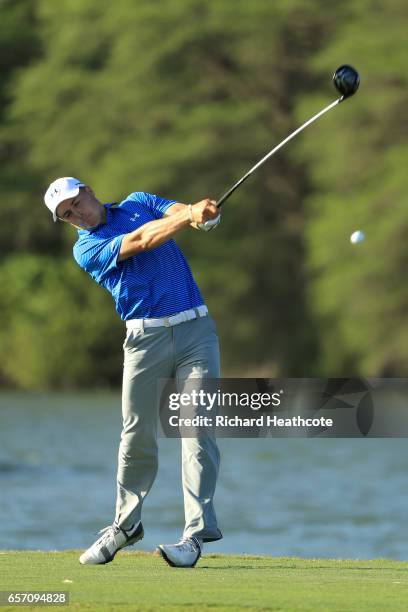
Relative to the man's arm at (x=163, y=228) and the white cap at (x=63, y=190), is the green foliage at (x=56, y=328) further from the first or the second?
the man's arm at (x=163, y=228)

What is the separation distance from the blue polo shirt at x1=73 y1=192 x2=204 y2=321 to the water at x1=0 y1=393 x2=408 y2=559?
5835 millimetres

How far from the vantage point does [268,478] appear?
23.3 meters

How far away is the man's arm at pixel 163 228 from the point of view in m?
6.85

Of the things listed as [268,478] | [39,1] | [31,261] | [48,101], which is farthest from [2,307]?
[268,478]

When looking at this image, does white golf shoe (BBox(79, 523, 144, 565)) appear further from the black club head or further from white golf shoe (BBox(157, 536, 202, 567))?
the black club head

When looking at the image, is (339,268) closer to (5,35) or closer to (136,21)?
(136,21)

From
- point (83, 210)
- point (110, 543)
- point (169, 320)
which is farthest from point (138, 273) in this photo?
point (110, 543)

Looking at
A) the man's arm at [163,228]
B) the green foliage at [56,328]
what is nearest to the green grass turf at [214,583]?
the man's arm at [163,228]

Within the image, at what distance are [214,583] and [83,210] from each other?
174cm

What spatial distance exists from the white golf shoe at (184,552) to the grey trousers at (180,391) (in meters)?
→ 0.04

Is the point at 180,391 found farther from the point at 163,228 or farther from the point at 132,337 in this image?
the point at 163,228

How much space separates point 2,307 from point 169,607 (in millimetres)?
36619

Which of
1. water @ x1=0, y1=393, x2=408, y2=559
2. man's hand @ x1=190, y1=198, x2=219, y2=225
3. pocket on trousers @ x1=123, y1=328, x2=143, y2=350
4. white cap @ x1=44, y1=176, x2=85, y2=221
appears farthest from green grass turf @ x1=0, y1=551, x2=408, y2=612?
water @ x1=0, y1=393, x2=408, y2=559

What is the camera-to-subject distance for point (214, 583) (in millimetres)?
6535
